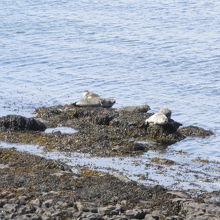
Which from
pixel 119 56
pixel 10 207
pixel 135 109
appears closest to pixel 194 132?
pixel 135 109

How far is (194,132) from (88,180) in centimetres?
739

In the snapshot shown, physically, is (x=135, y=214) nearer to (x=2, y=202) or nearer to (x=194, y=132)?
(x=2, y=202)

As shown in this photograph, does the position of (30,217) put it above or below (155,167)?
above

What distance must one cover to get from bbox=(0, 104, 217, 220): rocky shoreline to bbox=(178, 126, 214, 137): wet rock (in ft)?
0.10

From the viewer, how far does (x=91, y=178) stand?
1586cm

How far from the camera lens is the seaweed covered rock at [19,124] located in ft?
70.5

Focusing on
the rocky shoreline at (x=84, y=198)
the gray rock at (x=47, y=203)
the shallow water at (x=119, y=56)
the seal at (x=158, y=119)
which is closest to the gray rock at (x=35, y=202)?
the rocky shoreline at (x=84, y=198)

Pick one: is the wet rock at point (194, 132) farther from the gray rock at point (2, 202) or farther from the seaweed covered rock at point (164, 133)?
the gray rock at point (2, 202)

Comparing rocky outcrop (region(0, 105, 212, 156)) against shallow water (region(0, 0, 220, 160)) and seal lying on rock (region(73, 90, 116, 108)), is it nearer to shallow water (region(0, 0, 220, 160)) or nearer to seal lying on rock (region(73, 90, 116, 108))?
seal lying on rock (region(73, 90, 116, 108))

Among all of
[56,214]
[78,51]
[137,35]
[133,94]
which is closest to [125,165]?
[56,214]

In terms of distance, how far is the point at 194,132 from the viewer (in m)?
22.2

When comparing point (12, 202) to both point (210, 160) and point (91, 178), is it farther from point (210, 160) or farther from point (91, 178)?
point (210, 160)

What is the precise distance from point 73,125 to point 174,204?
8687 mm

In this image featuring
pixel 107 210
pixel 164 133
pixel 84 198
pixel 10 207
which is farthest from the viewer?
pixel 164 133
